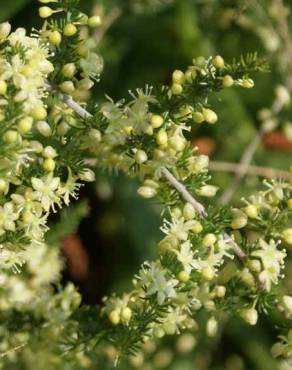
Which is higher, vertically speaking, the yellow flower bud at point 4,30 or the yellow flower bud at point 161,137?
the yellow flower bud at point 4,30

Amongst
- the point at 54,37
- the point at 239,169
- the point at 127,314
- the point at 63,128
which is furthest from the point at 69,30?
the point at 239,169

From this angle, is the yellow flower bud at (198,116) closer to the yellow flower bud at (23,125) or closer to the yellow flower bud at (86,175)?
the yellow flower bud at (86,175)

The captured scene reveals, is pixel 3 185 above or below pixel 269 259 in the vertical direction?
above

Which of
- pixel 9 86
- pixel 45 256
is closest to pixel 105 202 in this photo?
pixel 45 256

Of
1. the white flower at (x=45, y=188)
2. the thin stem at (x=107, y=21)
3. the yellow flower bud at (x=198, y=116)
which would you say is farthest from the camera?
the thin stem at (x=107, y=21)

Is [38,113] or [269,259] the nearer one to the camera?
[38,113]

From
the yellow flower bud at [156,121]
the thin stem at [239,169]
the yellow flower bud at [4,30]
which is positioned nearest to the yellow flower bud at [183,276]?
the yellow flower bud at [156,121]

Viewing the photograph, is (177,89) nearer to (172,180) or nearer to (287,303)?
(172,180)
